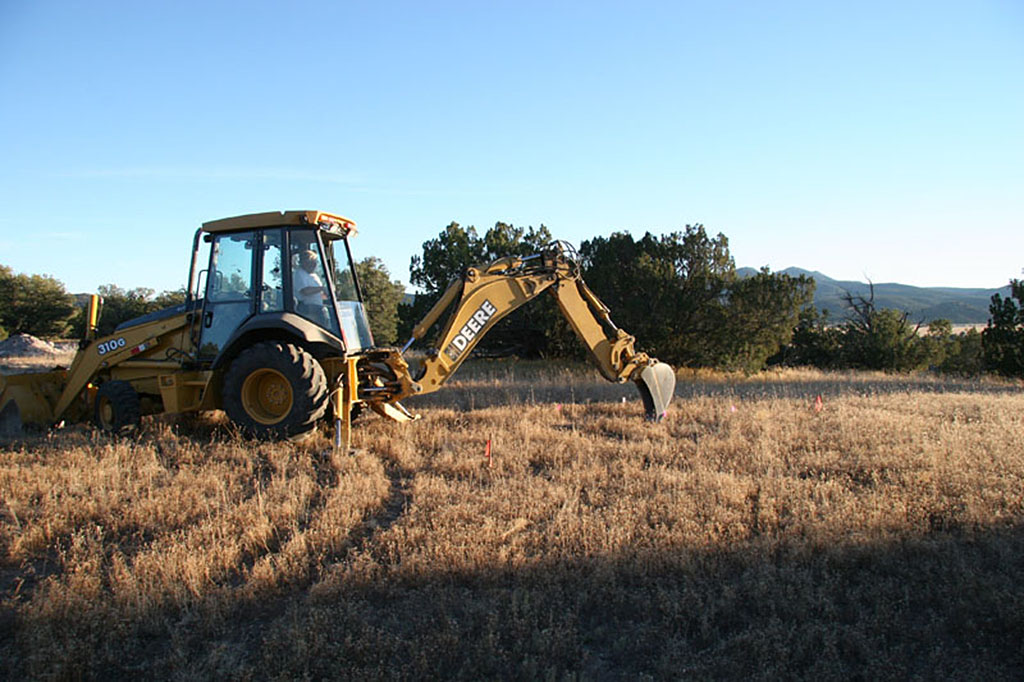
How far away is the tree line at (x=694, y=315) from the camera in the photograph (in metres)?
20.3

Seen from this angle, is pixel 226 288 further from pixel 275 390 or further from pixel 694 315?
pixel 694 315

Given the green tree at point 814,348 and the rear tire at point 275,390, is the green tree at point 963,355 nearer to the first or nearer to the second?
the green tree at point 814,348

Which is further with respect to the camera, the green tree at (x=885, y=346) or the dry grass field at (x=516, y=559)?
the green tree at (x=885, y=346)

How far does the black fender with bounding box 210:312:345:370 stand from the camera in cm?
776

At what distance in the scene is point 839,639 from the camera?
378cm

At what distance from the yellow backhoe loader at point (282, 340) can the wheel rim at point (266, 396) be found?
0.05 ft

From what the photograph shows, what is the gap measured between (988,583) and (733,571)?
1.58 meters

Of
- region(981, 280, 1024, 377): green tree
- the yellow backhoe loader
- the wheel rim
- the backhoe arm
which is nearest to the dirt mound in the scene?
the yellow backhoe loader

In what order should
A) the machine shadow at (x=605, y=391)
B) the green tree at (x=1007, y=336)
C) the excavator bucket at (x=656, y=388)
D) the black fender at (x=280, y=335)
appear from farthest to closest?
the green tree at (x=1007, y=336), the machine shadow at (x=605, y=391), the excavator bucket at (x=656, y=388), the black fender at (x=280, y=335)

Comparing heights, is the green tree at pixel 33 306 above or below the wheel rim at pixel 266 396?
above

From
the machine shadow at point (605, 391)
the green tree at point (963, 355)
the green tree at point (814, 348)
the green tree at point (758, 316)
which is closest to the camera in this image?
the machine shadow at point (605, 391)

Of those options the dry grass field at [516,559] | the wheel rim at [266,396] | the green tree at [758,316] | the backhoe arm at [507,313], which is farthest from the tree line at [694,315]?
the dry grass field at [516,559]

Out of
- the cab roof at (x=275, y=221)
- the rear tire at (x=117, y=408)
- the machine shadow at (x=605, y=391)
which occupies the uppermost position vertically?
the cab roof at (x=275, y=221)

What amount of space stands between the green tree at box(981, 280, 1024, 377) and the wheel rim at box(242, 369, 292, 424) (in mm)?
26513
